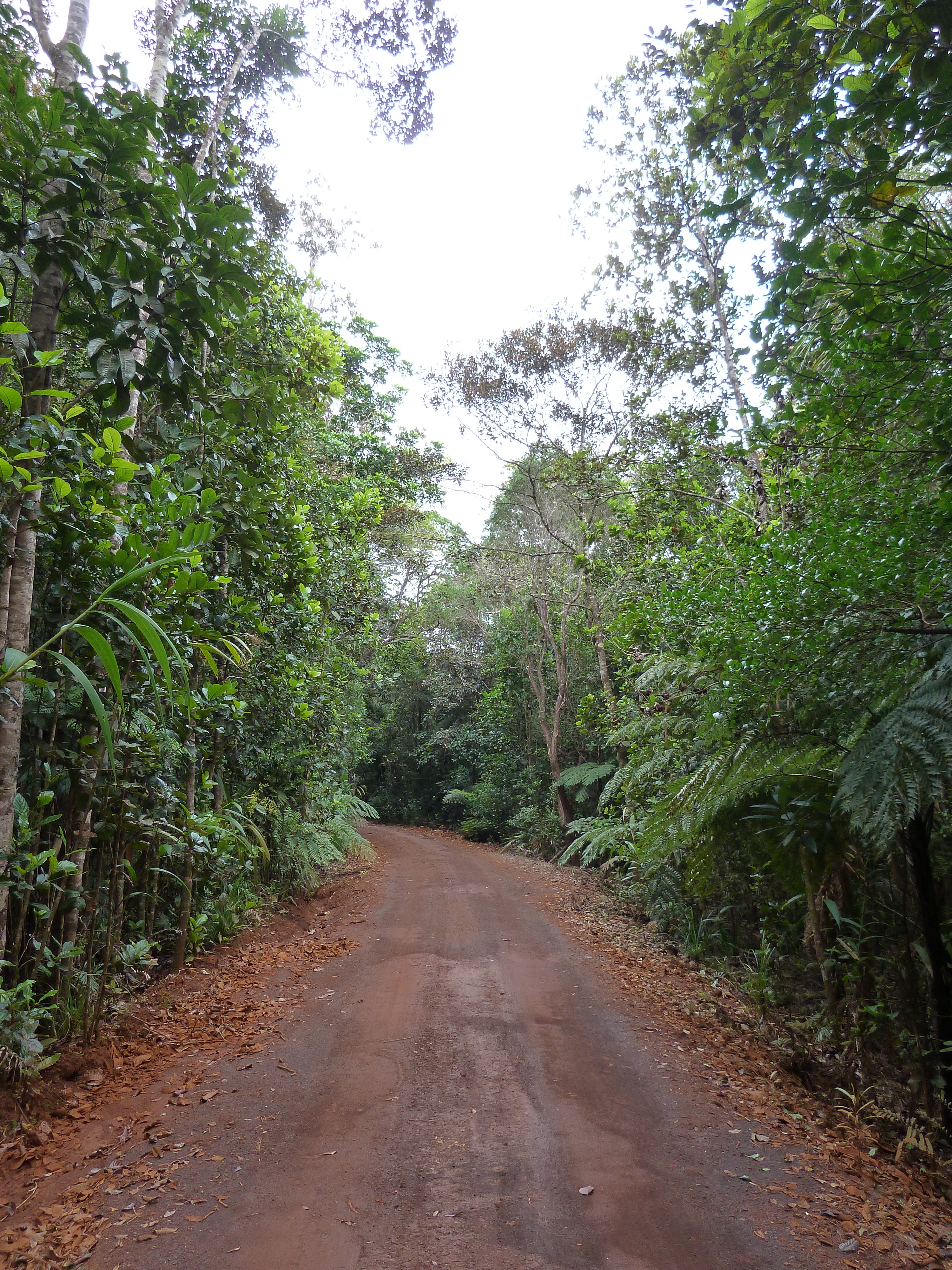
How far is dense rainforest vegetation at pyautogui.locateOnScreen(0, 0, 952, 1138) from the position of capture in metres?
2.91

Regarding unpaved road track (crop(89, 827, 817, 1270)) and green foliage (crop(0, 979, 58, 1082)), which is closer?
unpaved road track (crop(89, 827, 817, 1270))

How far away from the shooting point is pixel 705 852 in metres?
4.66

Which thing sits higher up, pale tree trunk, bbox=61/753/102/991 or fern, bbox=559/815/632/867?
pale tree trunk, bbox=61/753/102/991

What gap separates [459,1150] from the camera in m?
3.08

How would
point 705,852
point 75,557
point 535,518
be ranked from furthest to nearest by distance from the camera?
point 535,518, point 705,852, point 75,557

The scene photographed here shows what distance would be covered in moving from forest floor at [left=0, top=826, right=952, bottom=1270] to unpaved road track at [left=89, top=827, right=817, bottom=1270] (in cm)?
1

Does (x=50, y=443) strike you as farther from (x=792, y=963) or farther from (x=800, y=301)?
(x=792, y=963)

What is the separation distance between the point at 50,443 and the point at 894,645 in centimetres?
435

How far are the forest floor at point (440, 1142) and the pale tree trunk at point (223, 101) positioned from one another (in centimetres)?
643

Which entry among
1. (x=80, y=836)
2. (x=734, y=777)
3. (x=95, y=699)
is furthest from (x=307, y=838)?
(x=95, y=699)

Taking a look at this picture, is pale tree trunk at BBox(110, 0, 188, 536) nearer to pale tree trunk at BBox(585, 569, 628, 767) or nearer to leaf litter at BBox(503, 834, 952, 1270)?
leaf litter at BBox(503, 834, 952, 1270)

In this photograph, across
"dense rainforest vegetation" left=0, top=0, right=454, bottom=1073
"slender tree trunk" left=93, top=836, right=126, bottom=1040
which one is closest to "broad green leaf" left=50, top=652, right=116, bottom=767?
"dense rainforest vegetation" left=0, top=0, right=454, bottom=1073

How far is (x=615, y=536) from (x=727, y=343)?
2.67 meters

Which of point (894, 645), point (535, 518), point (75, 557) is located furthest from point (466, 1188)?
point (535, 518)
